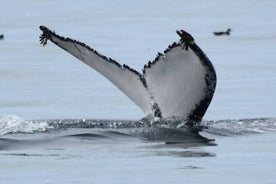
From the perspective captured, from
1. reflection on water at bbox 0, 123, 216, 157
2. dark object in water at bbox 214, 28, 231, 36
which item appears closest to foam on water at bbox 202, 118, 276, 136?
reflection on water at bbox 0, 123, 216, 157

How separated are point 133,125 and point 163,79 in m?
1.05

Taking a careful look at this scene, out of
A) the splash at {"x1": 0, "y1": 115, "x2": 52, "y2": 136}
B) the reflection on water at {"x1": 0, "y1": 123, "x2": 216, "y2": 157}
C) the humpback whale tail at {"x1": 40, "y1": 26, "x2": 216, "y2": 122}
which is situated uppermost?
the humpback whale tail at {"x1": 40, "y1": 26, "x2": 216, "y2": 122}

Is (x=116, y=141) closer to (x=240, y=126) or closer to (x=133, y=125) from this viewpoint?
(x=133, y=125)

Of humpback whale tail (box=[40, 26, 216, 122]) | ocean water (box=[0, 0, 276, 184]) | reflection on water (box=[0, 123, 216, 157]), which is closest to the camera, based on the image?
ocean water (box=[0, 0, 276, 184])

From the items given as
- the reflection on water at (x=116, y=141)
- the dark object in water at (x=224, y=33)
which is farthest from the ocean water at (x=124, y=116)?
the dark object in water at (x=224, y=33)

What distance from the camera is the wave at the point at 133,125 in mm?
13094

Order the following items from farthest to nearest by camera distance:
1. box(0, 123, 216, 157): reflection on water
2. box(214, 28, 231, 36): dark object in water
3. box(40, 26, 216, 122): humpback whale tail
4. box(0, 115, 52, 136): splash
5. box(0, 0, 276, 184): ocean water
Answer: box(214, 28, 231, 36): dark object in water < box(0, 115, 52, 136): splash < box(40, 26, 216, 122): humpback whale tail < box(0, 123, 216, 157): reflection on water < box(0, 0, 276, 184): ocean water

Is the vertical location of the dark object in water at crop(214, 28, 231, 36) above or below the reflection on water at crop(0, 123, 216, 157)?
above

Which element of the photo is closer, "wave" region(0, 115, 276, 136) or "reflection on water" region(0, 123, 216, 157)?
"reflection on water" region(0, 123, 216, 157)

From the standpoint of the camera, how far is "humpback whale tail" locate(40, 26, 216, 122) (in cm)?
1246

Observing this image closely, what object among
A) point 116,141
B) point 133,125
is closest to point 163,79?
point 116,141

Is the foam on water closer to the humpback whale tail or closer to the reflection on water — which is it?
the reflection on water

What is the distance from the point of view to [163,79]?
12617 mm

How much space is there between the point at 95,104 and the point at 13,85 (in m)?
2.46
